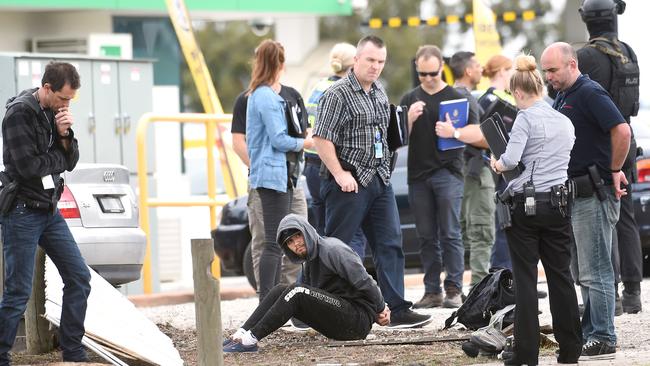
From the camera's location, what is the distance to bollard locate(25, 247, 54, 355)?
9.05m

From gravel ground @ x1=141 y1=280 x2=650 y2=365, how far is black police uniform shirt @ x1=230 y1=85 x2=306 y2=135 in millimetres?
1464

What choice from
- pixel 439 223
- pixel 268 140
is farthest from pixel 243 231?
pixel 268 140

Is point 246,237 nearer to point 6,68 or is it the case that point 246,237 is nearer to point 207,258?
point 6,68

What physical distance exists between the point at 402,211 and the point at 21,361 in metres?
5.68

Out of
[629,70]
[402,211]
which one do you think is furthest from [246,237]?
[629,70]

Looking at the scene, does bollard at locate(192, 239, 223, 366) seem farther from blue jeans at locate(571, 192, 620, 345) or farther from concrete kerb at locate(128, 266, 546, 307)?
concrete kerb at locate(128, 266, 546, 307)

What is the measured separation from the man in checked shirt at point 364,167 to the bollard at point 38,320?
6.43ft

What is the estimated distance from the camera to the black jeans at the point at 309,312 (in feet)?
28.4

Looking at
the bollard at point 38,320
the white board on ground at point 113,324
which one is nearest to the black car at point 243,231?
the bollard at point 38,320

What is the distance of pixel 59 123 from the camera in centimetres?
812

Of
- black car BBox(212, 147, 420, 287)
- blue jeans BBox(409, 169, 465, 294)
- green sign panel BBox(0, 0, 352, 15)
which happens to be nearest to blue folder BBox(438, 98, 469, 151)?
blue jeans BBox(409, 169, 465, 294)

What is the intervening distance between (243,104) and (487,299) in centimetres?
242

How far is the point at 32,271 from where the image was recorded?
807cm

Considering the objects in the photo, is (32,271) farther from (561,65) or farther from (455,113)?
(455,113)
